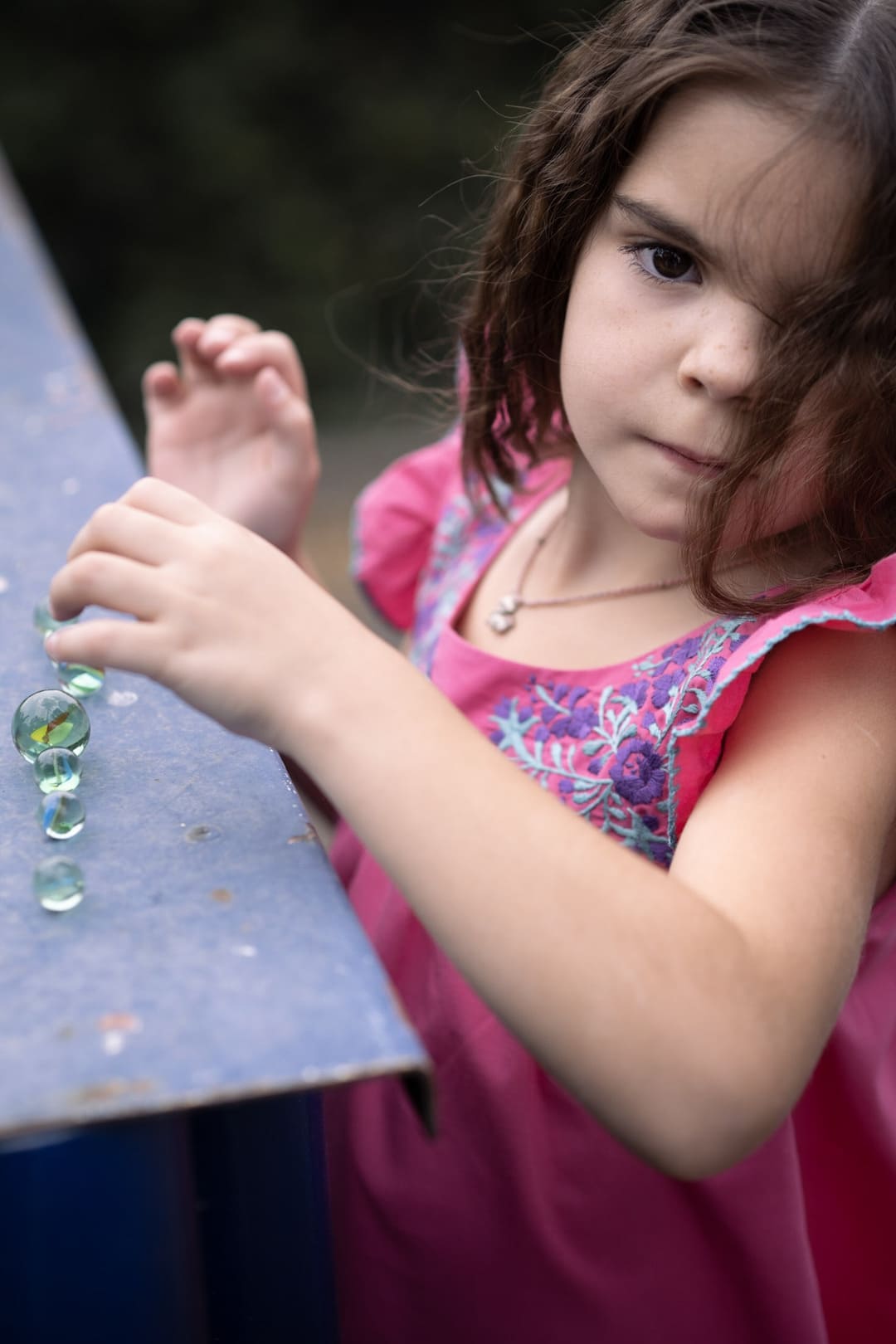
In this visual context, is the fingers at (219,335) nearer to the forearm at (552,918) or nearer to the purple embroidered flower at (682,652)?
the purple embroidered flower at (682,652)

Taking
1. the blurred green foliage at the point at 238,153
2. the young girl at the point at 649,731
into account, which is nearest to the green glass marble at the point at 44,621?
the young girl at the point at 649,731

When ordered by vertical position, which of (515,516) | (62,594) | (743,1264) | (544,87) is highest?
(544,87)

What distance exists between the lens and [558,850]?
70 centimetres

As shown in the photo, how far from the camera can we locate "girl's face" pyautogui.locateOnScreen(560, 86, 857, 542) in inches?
32.9

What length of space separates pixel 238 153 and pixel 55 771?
4.30 meters

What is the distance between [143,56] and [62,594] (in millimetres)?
4325

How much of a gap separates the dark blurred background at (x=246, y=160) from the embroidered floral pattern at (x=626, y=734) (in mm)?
3154

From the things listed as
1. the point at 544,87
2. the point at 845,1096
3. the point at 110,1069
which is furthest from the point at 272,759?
the point at 544,87

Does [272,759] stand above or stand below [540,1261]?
above

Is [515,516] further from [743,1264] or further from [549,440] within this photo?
Result: [743,1264]

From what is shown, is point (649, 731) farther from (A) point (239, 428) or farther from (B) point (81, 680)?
(A) point (239, 428)

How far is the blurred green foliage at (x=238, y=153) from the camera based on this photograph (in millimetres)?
4457

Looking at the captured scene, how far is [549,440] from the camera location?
127 cm

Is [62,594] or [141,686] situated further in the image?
[141,686]
